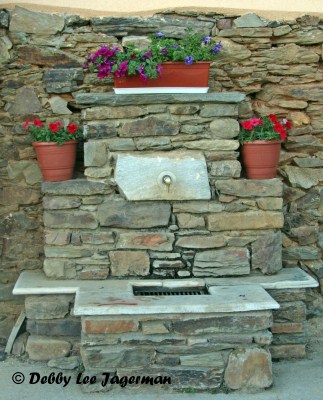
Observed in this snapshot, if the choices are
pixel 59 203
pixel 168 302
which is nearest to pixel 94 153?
pixel 59 203

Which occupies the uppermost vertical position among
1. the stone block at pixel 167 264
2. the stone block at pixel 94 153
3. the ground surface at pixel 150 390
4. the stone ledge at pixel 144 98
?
the stone ledge at pixel 144 98

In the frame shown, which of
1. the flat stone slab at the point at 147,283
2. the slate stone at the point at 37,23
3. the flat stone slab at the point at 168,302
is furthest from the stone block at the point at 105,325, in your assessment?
the slate stone at the point at 37,23

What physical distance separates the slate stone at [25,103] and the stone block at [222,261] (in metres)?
1.63

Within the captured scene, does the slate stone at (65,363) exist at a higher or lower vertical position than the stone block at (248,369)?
lower

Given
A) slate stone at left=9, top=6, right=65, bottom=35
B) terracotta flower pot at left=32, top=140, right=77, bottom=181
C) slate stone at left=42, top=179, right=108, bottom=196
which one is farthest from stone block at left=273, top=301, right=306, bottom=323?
slate stone at left=9, top=6, right=65, bottom=35

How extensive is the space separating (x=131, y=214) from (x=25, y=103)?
3.96ft

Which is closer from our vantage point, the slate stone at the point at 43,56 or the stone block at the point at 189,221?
the stone block at the point at 189,221

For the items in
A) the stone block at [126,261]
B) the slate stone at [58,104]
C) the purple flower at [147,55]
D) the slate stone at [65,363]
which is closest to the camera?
the slate stone at [65,363]

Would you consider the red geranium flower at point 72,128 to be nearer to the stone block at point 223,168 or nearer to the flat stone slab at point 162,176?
the flat stone slab at point 162,176

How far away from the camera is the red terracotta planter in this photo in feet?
13.7

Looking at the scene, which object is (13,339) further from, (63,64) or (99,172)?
(63,64)

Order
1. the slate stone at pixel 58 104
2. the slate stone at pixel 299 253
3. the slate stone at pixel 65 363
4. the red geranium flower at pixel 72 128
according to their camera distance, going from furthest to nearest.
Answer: the slate stone at pixel 299 253 → the slate stone at pixel 58 104 → the red geranium flower at pixel 72 128 → the slate stone at pixel 65 363

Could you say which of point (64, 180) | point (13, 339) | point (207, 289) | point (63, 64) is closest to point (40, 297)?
point (13, 339)

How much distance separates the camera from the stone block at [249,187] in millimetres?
4203
